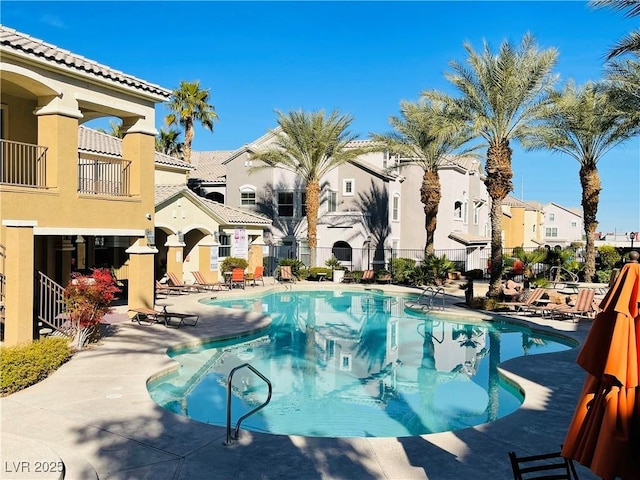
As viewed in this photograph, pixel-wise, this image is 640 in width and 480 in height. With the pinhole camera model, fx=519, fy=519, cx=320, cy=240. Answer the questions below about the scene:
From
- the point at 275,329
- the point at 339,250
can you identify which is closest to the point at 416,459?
the point at 275,329

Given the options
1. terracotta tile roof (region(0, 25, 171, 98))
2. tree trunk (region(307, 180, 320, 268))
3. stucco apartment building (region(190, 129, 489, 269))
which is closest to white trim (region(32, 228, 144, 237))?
terracotta tile roof (region(0, 25, 171, 98))

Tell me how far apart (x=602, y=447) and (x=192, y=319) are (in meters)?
15.9

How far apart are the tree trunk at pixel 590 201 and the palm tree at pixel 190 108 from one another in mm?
28577

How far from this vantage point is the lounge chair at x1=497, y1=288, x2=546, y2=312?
21.3 m

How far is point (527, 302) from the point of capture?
21359 mm

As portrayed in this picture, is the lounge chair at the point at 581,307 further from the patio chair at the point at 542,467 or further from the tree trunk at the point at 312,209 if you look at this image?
the tree trunk at the point at 312,209

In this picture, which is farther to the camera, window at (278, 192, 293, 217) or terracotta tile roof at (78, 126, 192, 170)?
window at (278, 192, 293, 217)

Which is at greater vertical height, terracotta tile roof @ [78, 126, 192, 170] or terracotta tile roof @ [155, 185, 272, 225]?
terracotta tile roof @ [78, 126, 192, 170]

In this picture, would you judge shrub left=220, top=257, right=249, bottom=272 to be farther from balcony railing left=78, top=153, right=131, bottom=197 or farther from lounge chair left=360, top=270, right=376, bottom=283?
balcony railing left=78, top=153, right=131, bottom=197

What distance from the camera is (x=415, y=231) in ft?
133

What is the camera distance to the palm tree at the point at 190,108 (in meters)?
43.4

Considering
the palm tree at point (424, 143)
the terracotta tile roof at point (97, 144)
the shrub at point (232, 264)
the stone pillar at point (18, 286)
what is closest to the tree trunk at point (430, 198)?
the palm tree at point (424, 143)

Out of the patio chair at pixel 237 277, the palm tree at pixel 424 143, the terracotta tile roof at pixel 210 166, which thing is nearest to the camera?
the patio chair at pixel 237 277

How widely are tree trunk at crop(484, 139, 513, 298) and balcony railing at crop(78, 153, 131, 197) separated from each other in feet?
51.9
